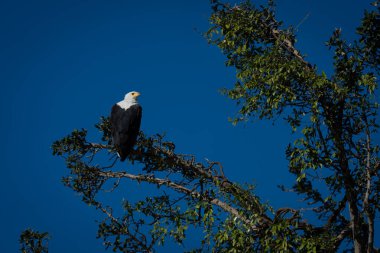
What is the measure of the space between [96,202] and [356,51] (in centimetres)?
495

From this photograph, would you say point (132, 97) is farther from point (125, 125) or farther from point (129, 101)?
point (125, 125)

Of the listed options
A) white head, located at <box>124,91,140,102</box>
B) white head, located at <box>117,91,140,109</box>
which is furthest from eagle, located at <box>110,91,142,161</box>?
white head, located at <box>124,91,140,102</box>

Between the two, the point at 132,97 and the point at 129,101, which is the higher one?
the point at 132,97

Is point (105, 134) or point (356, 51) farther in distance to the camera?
point (105, 134)

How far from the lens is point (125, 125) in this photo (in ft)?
31.5

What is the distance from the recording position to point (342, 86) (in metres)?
7.66

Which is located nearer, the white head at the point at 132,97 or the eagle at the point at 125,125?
the eagle at the point at 125,125

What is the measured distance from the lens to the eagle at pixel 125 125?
29.5 feet

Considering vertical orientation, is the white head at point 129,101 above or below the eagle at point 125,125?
above

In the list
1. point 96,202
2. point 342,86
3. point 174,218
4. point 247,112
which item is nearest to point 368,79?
point 342,86

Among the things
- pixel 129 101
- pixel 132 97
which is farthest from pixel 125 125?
pixel 132 97

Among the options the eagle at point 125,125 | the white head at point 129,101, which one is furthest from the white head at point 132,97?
the eagle at point 125,125

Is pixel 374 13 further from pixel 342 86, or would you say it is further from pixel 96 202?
pixel 96 202

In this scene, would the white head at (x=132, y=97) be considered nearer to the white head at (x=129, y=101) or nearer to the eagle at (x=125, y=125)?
the white head at (x=129, y=101)
